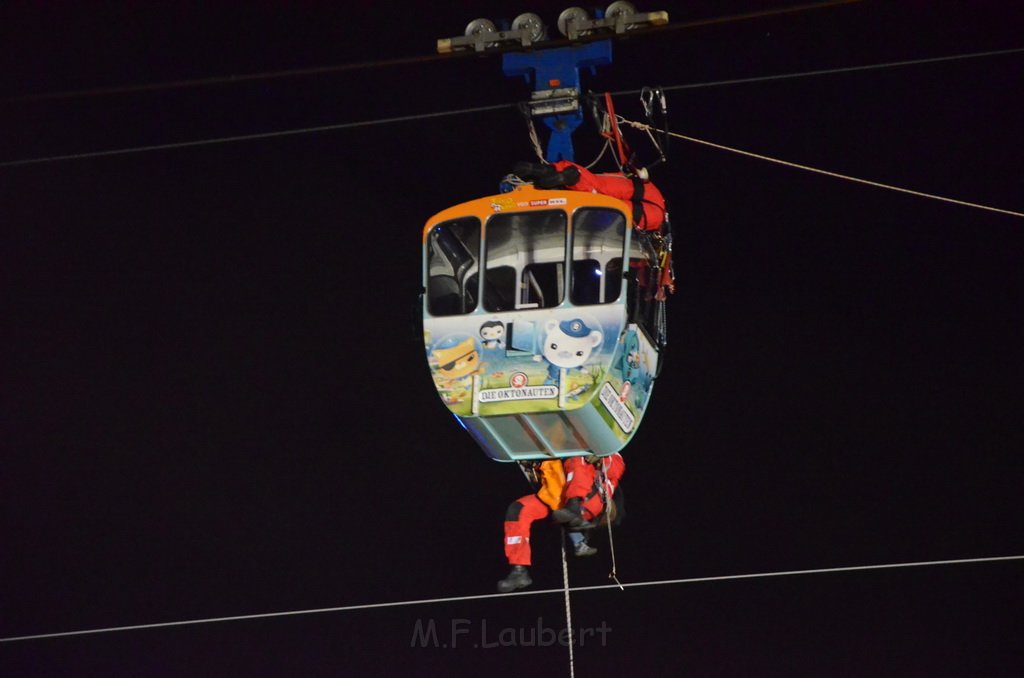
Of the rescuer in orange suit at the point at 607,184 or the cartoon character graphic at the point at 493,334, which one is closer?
the cartoon character graphic at the point at 493,334

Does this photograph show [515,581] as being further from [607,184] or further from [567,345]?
[607,184]

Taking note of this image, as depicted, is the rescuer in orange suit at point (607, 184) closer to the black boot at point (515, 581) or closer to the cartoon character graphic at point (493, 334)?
the cartoon character graphic at point (493, 334)

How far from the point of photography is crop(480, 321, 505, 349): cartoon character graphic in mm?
8648

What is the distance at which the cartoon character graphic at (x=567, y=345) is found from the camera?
8.53m

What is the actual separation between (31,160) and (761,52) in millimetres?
4679

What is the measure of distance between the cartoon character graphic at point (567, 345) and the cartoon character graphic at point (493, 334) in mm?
189

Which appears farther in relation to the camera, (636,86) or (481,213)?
(636,86)

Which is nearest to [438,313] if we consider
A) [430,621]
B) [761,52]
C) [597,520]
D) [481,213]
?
[481,213]

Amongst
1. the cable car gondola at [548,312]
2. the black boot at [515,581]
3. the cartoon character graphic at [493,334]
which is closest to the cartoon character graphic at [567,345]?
the cable car gondola at [548,312]

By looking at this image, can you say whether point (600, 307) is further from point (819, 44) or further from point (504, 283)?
point (819, 44)

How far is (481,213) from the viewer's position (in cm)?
889

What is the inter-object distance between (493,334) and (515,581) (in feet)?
4.17

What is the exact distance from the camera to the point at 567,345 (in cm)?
855

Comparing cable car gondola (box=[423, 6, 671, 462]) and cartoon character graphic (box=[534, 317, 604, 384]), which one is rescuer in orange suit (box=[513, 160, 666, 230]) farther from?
cartoon character graphic (box=[534, 317, 604, 384])
